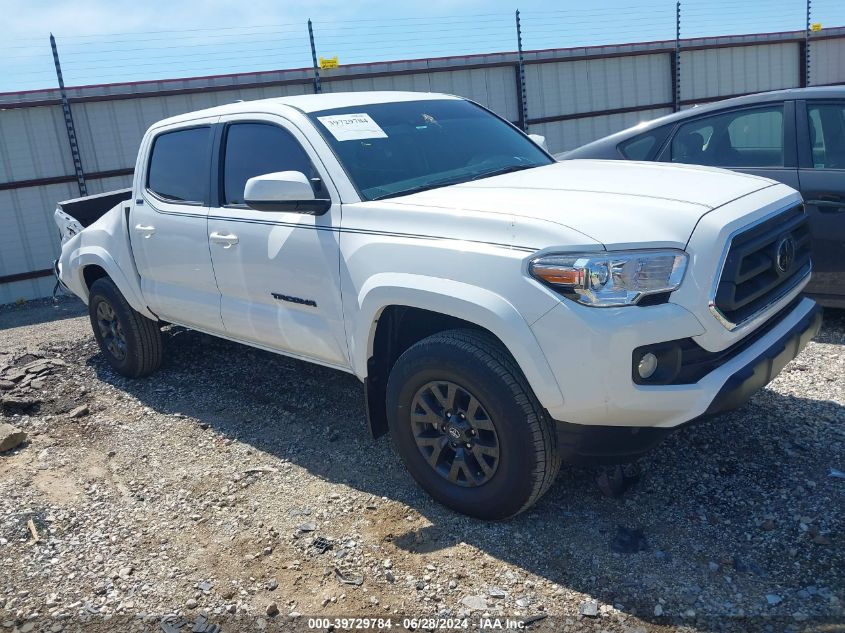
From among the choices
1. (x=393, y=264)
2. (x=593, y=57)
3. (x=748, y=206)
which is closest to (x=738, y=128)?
(x=748, y=206)

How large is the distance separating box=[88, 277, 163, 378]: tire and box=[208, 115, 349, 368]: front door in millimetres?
1386

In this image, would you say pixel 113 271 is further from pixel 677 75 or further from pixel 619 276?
pixel 677 75

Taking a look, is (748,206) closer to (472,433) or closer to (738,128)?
(472,433)

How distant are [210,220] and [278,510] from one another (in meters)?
1.79

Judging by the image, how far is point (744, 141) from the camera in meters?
5.59

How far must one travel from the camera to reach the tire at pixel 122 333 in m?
5.68

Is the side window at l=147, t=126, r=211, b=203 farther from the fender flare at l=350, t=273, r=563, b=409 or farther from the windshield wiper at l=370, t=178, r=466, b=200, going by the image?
the fender flare at l=350, t=273, r=563, b=409

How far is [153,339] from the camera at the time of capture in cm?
577

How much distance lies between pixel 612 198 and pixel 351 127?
1.57 metres

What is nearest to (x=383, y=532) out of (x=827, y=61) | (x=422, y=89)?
(x=422, y=89)

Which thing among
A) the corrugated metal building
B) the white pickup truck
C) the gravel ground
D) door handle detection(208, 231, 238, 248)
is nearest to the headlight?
the white pickup truck

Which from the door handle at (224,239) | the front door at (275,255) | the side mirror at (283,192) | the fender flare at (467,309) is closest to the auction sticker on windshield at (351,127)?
the front door at (275,255)

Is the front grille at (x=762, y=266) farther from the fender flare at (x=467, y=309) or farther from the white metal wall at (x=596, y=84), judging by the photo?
the white metal wall at (x=596, y=84)

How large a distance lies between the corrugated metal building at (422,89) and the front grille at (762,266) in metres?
9.33
